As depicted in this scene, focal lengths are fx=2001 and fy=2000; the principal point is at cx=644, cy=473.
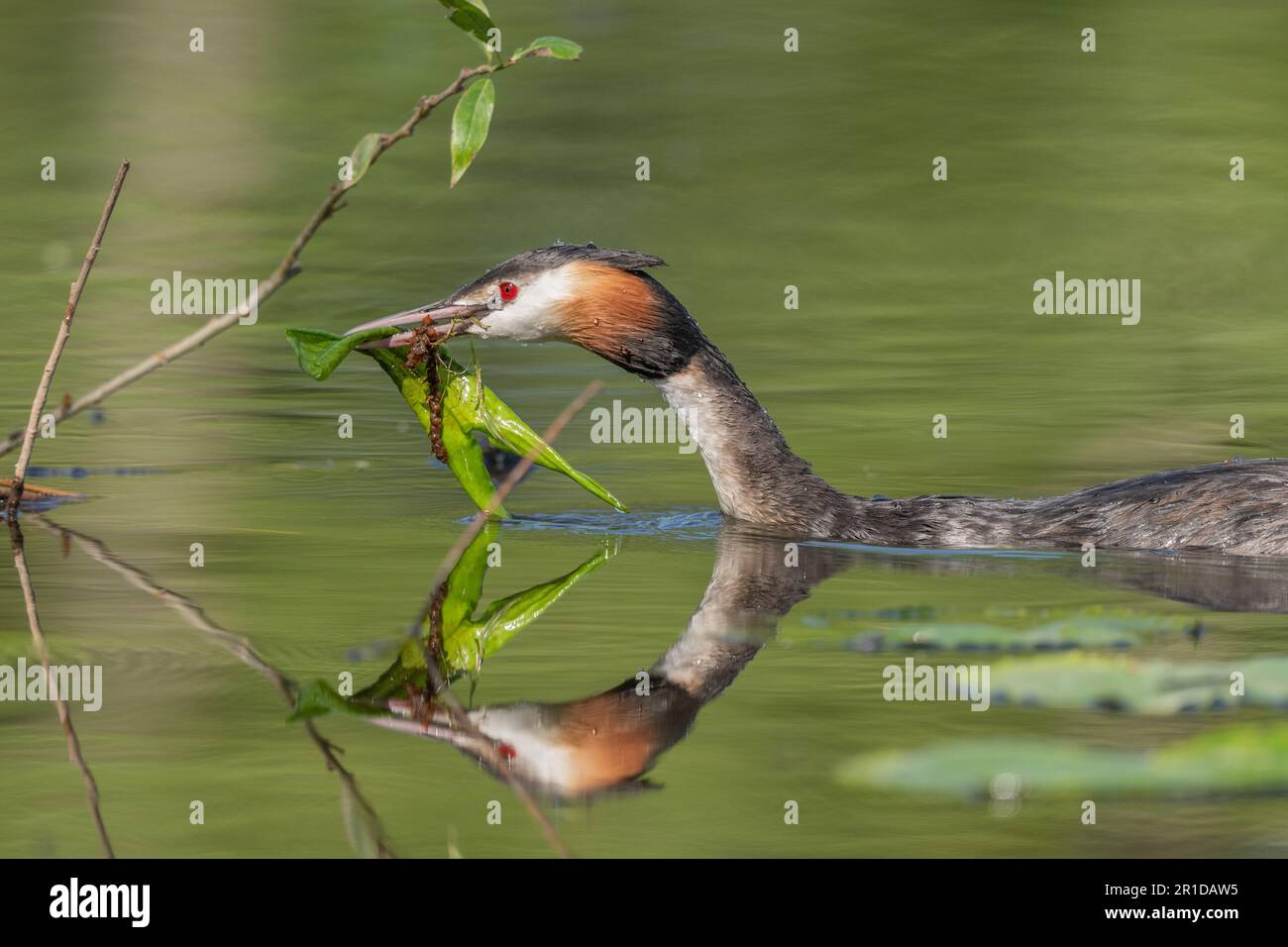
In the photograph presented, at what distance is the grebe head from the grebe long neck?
1.36 ft

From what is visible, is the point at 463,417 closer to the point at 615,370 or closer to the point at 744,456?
the point at 744,456

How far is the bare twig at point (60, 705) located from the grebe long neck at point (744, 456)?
3093mm

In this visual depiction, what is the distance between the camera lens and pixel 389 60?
2452 centimetres

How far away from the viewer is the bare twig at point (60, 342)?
753 cm

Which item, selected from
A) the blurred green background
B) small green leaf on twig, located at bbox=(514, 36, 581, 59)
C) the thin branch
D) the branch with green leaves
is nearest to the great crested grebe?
the blurred green background

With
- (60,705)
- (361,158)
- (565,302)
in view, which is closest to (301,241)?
(361,158)

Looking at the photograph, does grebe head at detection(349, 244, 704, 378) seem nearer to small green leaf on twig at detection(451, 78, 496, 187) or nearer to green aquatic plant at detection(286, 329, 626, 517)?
green aquatic plant at detection(286, 329, 626, 517)

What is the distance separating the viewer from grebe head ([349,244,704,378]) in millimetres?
9148

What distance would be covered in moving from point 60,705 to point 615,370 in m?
8.68

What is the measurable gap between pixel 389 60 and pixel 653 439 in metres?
13.1

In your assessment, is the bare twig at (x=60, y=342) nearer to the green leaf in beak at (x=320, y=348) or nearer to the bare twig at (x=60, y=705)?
the bare twig at (x=60, y=705)

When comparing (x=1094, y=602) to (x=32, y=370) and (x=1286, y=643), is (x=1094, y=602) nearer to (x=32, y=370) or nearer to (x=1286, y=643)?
(x=1286, y=643)

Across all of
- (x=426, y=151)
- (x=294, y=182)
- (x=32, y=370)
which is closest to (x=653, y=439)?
(x=32, y=370)
